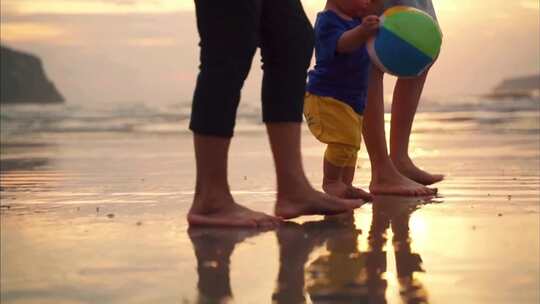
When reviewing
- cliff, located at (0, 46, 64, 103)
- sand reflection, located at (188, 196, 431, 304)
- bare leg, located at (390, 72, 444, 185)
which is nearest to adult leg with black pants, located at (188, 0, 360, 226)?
sand reflection, located at (188, 196, 431, 304)

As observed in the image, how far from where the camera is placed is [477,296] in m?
1.98

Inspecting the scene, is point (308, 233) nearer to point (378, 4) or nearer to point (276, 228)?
point (276, 228)

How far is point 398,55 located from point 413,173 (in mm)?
1053

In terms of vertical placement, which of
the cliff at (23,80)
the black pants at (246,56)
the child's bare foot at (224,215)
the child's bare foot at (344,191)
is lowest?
the cliff at (23,80)

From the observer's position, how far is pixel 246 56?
310 cm

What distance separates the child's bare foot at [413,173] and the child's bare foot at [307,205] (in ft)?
4.42

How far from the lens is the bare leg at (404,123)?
4.49m

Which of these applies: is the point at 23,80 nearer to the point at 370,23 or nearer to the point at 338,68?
the point at 338,68

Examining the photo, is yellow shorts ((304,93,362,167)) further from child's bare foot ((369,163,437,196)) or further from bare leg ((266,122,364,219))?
bare leg ((266,122,364,219))

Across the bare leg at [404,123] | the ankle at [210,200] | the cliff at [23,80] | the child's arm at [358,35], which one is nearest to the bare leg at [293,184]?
the ankle at [210,200]

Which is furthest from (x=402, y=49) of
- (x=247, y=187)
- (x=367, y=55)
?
(x=247, y=187)

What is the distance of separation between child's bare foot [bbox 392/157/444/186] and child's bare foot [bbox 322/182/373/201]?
0.74 meters

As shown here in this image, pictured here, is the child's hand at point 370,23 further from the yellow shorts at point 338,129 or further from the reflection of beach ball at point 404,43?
the yellow shorts at point 338,129

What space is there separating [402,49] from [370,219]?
2.56 ft
